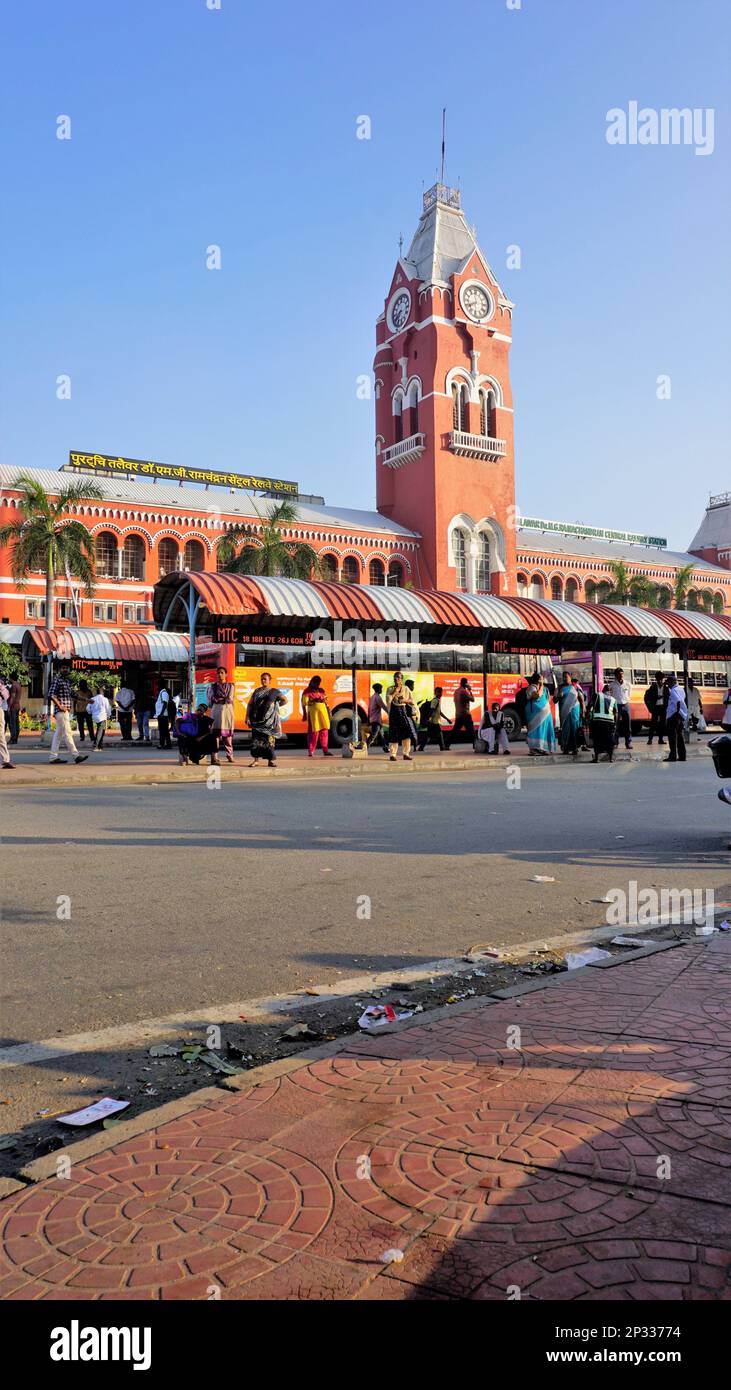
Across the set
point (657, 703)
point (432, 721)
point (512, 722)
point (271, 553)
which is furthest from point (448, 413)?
point (432, 721)

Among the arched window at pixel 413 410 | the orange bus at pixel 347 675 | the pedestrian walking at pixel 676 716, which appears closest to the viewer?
the pedestrian walking at pixel 676 716

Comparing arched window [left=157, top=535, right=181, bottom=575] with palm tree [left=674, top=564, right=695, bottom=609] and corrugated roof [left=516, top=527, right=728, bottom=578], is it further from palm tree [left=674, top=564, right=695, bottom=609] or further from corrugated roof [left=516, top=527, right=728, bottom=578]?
palm tree [left=674, top=564, right=695, bottom=609]

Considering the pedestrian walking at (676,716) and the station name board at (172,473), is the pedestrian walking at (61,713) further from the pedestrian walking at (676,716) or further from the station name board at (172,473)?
the station name board at (172,473)

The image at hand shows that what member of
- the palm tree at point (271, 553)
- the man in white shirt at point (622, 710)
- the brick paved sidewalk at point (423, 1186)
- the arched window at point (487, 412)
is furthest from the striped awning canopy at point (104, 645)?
the brick paved sidewalk at point (423, 1186)

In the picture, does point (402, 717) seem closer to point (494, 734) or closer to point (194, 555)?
point (494, 734)

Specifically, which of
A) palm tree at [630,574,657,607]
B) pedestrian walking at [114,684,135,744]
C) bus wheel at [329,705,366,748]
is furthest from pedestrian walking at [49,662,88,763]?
palm tree at [630,574,657,607]

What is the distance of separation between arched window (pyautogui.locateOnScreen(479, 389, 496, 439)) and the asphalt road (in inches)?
2031

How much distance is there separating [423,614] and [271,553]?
77.9 ft

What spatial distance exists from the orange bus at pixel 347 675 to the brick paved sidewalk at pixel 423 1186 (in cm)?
2051

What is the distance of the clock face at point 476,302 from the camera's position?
5931 centimetres
